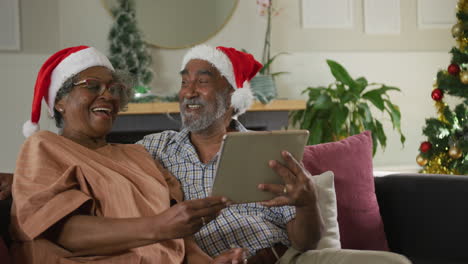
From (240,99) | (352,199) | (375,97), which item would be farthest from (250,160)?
(375,97)

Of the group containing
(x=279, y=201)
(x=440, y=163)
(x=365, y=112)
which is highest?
(x=365, y=112)

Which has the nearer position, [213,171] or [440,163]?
[213,171]

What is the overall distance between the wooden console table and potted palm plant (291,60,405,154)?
20 cm

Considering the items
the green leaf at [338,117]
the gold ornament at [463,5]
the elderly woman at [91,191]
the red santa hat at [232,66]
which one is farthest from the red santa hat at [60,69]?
the gold ornament at [463,5]

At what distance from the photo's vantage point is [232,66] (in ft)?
7.43

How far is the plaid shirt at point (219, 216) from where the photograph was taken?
190 cm

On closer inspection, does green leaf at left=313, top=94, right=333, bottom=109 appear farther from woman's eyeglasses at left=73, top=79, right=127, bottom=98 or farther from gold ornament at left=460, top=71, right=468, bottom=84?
woman's eyeglasses at left=73, top=79, right=127, bottom=98

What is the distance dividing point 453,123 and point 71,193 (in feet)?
9.88

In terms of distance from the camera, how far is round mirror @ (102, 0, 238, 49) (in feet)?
13.6

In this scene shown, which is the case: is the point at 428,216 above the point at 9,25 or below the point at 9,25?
below

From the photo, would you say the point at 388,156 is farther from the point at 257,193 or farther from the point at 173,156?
the point at 257,193

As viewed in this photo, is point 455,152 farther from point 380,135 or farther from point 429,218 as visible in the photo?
point 429,218

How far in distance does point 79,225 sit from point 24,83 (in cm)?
278

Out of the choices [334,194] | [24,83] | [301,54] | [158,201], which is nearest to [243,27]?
[301,54]
